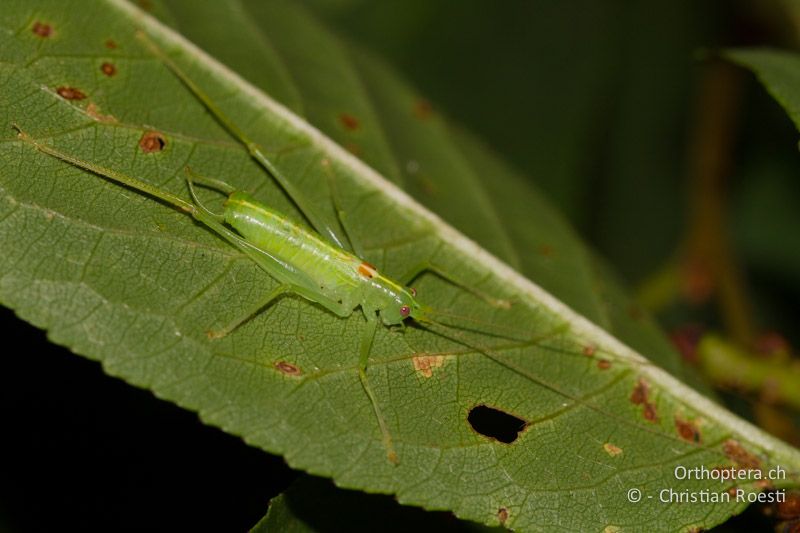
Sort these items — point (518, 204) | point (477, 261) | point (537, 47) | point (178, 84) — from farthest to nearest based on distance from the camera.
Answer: point (537, 47)
point (518, 204)
point (477, 261)
point (178, 84)

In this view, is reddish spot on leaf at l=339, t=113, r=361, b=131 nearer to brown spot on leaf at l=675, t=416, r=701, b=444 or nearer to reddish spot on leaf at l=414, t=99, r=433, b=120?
reddish spot on leaf at l=414, t=99, r=433, b=120

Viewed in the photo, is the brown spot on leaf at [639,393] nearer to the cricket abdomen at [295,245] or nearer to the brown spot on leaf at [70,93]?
the cricket abdomen at [295,245]

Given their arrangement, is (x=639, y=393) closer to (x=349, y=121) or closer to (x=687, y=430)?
(x=687, y=430)

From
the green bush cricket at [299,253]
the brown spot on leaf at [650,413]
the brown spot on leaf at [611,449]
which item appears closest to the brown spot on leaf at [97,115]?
the green bush cricket at [299,253]

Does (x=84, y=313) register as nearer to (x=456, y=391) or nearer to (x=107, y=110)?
(x=107, y=110)

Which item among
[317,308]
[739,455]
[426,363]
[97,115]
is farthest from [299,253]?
[739,455]

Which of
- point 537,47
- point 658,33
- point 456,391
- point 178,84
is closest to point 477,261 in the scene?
point 456,391
